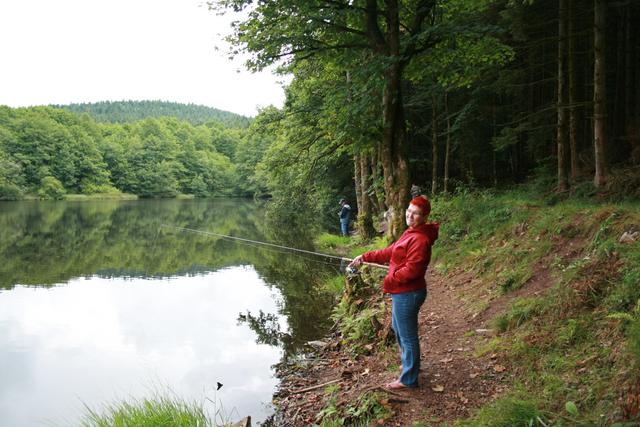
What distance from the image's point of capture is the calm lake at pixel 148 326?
657cm

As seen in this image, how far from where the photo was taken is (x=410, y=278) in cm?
425

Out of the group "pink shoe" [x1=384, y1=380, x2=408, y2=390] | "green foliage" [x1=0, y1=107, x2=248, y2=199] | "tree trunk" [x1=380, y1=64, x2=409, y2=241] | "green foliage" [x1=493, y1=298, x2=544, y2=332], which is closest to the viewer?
"pink shoe" [x1=384, y1=380, x2=408, y2=390]

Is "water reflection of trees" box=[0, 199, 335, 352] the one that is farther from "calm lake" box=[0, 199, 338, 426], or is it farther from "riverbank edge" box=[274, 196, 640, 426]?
"riverbank edge" box=[274, 196, 640, 426]

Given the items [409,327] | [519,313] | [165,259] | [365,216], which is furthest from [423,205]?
[165,259]

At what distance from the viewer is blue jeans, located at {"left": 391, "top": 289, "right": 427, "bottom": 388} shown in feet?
14.3

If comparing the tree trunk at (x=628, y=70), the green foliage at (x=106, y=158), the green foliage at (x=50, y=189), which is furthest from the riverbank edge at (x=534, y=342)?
the green foliage at (x=50, y=189)

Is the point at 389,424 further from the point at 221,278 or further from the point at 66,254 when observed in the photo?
the point at 66,254

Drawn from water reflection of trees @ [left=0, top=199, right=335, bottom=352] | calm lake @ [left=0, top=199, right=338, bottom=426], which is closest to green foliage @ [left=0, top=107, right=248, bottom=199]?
water reflection of trees @ [left=0, top=199, right=335, bottom=352]

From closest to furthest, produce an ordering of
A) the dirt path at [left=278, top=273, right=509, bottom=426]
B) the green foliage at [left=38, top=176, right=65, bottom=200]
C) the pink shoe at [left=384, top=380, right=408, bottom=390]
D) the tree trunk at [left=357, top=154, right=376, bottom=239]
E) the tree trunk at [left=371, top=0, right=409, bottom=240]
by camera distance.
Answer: the dirt path at [left=278, top=273, right=509, bottom=426] → the pink shoe at [left=384, top=380, right=408, bottom=390] → the tree trunk at [left=371, top=0, right=409, bottom=240] → the tree trunk at [left=357, top=154, right=376, bottom=239] → the green foliage at [left=38, top=176, right=65, bottom=200]

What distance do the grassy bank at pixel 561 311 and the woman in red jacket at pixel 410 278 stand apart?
0.90 meters

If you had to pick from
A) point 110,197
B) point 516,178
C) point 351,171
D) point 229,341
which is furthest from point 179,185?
point 229,341

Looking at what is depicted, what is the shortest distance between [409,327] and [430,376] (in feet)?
2.54

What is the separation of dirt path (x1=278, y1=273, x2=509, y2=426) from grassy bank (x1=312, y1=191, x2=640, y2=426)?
169 mm

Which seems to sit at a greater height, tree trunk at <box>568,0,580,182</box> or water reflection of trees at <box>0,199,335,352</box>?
tree trunk at <box>568,0,580,182</box>
